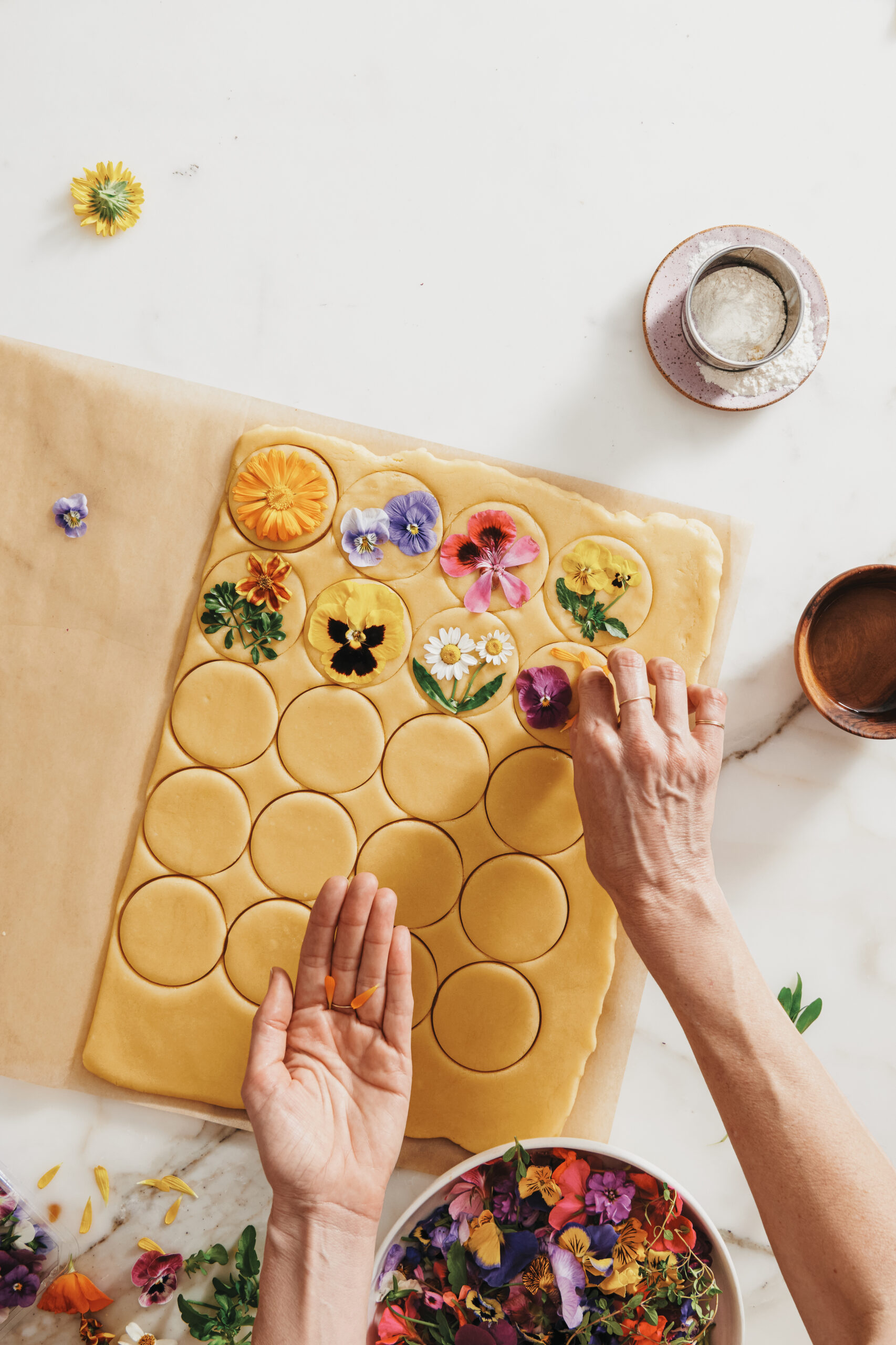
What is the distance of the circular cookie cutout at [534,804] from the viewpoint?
0.99 m

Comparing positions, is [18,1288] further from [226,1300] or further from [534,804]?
[534,804]

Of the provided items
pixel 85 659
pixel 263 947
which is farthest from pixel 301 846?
pixel 85 659

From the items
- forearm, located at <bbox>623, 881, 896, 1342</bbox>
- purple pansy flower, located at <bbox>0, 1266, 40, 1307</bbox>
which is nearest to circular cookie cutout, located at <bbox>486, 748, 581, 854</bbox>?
forearm, located at <bbox>623, 881, 896, 1342</bbox>

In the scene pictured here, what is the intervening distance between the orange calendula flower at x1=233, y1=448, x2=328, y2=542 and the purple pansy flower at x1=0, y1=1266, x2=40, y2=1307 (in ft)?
2.94

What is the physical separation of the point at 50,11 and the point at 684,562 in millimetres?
1058

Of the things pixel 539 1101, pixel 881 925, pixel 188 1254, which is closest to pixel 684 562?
pixel 881 925

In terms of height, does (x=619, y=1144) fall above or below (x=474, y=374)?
below

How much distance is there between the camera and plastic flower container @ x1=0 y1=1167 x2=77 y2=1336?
0.95m

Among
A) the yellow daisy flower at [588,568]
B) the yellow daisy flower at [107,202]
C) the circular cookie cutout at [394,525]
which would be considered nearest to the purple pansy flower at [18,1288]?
the circular cookie cutout at [394,525]

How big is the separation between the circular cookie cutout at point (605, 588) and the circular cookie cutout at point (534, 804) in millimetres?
157

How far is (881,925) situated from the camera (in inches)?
41.5

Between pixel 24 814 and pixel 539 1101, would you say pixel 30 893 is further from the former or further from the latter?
pixel 539 1101

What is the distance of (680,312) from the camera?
40.4 inches

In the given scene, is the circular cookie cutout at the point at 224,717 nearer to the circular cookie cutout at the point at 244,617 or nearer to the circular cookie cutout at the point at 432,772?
the circular cookie cutout at the point at 244,617
